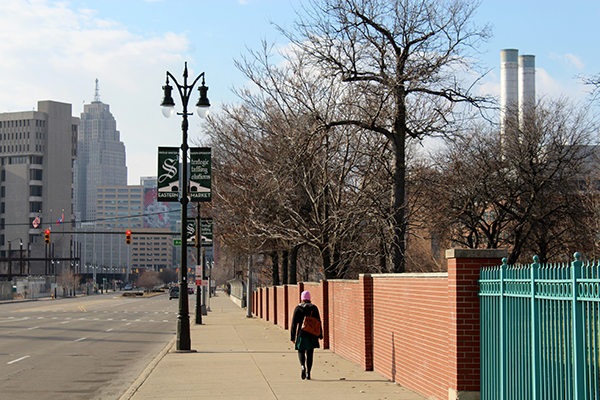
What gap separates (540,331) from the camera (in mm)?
6938

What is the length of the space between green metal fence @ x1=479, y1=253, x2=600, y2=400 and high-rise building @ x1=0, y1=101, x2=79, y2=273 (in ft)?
500

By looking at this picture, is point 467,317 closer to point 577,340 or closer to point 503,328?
point 503,328

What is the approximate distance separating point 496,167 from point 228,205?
1181 centimetres

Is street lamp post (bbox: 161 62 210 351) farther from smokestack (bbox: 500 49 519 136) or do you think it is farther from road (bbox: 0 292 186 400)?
smokestack (bbox: 500 49 519 136)

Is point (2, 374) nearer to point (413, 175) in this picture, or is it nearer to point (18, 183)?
point (413, 175)

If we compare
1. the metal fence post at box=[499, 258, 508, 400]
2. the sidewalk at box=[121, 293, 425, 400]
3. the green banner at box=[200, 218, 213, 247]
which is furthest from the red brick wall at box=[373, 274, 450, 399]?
the green banner at box=[200, 218, 213, 247]

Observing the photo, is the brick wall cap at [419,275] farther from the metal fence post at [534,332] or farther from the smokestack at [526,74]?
the smokestack at [526,74]

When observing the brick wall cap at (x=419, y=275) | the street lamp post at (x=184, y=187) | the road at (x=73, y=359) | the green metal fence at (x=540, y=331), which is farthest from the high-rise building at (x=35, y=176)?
the green metal fence at (x=540, y=331)

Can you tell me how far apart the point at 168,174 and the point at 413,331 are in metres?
11.0

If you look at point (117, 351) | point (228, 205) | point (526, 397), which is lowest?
point (117, 351)

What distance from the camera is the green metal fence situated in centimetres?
585

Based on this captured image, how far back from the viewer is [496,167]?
29.0 m

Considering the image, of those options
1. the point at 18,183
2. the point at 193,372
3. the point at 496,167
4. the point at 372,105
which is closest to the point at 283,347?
the point at 193,372

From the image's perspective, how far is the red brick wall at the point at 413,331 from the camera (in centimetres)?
985
